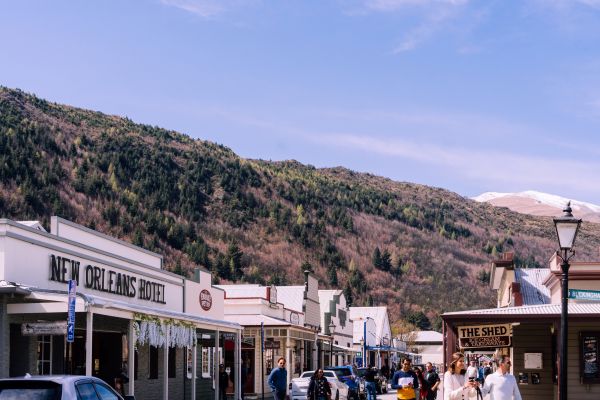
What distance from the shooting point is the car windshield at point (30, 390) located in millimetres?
12570

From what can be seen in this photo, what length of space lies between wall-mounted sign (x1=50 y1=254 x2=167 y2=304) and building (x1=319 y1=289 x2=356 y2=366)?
1291 inches

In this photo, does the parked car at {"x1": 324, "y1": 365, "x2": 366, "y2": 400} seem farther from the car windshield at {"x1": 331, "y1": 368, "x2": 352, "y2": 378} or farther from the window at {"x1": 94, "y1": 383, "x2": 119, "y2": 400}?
the window at {"x1": 94, "y1": 383, "x2": 119, "y2": 400}

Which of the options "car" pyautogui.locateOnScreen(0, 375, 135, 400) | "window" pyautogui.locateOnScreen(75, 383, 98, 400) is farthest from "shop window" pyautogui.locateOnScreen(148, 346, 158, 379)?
"car" pyautogui.locateOnScreen(0, 375, 135, 400)

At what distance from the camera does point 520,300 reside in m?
40.8

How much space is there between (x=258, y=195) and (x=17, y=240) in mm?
137417

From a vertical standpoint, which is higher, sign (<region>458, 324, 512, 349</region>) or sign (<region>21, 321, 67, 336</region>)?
sign (<region>21, 321, 67, 336</region>)

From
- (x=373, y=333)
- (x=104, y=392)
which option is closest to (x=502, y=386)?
(x=104, y=392)

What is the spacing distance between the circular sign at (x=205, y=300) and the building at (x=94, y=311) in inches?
1.8

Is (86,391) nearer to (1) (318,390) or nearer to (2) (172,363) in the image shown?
(1) (318,390)

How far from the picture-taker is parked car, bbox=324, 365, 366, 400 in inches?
1485

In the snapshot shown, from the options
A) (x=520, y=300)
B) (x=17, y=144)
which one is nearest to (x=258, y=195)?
(x=17, y=144)

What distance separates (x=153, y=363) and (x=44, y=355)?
8270 millimetres

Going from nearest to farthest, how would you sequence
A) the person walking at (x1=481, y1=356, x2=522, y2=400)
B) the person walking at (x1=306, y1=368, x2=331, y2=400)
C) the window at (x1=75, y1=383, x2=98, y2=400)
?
1. the window at (x1=75, y1=383, x2=98, y2=400)
2. the person walking at (x1=481, y1=356, x2=522, y2=400)
3. the person walking at (x1=306, y1=368, x2=331, y2=400)

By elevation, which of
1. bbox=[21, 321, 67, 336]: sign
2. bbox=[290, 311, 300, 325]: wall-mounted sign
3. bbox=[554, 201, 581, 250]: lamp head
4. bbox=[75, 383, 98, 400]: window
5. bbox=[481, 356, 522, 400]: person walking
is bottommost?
bbox=[290, 311, 300, 325]: wall-mounted sign
